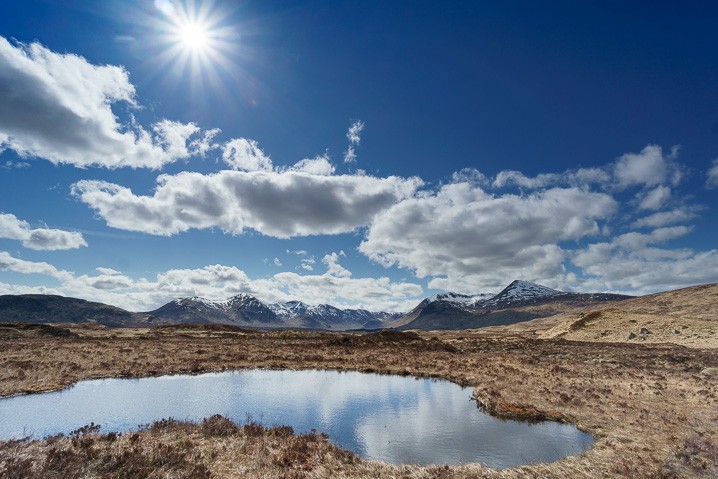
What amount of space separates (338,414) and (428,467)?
11178 mm

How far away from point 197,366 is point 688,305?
183758 mm

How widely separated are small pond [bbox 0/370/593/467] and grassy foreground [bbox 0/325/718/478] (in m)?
1.93

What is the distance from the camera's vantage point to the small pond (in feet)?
64.2

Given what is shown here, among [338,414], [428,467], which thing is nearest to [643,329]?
[338,414]

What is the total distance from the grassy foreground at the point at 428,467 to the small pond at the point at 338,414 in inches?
76.0

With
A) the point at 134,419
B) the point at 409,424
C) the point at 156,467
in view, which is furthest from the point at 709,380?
the point at 134,419

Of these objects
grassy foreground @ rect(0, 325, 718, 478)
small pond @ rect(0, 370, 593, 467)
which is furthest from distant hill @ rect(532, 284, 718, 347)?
small pond @ rect(0, 370, 593, 467)

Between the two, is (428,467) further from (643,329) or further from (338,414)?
(643,329)

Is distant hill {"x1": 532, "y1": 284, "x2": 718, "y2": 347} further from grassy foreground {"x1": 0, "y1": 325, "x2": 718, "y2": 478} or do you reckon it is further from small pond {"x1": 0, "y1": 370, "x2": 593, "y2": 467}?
small pond {"x1": 0, "y1": 370, "x2": 593, "y2": 467}

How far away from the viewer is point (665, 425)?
22.2 metres

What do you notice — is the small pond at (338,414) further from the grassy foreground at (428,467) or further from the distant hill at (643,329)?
the distant hill at (643,329)

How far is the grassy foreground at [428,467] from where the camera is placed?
15578 mm

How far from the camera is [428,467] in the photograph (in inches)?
648

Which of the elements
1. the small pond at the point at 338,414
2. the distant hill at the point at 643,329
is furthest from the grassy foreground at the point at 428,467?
the distant hill at the point at 643,329
